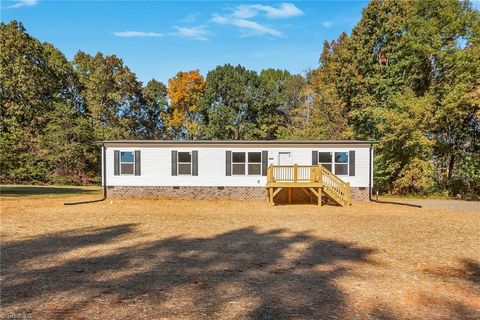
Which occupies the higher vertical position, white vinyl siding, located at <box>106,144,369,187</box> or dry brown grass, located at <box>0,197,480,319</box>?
white vinyl siding, located at <box>106,144,369,187</box>

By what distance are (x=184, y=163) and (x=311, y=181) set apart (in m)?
6.99

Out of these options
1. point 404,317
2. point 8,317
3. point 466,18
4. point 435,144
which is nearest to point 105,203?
point 8,317

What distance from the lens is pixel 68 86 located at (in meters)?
41.2

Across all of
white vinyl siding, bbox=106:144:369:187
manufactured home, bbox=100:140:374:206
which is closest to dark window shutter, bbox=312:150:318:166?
manufactured home, bbox=100:140:374:206

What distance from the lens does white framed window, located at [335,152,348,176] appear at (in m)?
19.7

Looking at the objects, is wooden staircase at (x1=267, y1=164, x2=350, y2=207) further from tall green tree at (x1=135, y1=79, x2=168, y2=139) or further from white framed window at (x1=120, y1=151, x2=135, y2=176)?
tall green tree at (x1=135, y1=79, x2=168, y2=139)

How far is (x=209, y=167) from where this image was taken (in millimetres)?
19766

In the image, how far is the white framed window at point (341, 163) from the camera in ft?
64.5

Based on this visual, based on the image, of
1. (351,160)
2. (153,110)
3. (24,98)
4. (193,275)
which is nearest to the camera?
(193,275)

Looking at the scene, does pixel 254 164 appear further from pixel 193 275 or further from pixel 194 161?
pixel 193 275

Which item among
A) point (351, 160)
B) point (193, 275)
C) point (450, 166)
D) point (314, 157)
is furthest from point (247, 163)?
point (450, 166)

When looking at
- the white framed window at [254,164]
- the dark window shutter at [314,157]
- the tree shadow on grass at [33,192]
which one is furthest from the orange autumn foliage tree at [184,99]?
the dark window shutter at [314,157]

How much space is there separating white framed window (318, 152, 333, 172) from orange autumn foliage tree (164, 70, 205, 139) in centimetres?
2693

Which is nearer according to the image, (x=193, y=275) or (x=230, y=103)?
(x=193, y=275)
